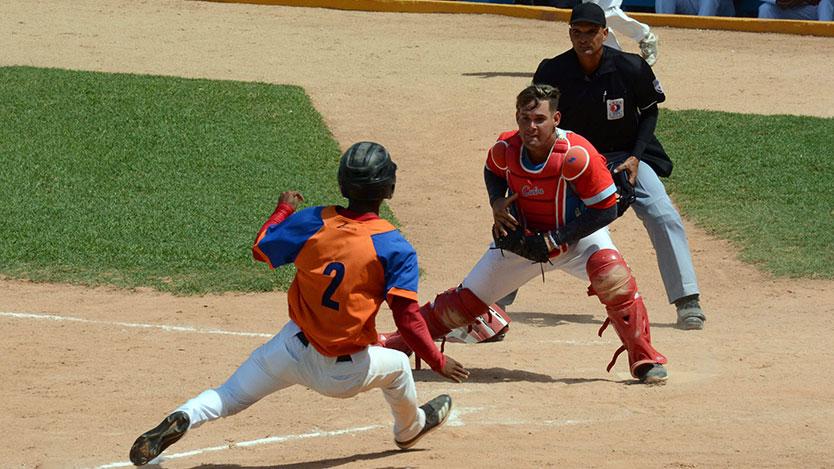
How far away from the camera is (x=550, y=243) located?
23.5 ft

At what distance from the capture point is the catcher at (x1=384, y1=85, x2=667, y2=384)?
7.11 meters

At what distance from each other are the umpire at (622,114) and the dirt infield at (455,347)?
1.42 feet

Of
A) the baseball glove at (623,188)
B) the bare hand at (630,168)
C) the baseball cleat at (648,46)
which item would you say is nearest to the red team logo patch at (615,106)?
the bare hand at (630,168)

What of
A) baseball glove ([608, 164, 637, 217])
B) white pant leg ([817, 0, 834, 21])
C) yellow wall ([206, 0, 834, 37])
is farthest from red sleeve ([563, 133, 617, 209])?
white pant leg ([817, 0, 834, 21])

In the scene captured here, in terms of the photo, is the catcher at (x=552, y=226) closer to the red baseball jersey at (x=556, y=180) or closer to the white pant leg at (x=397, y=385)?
the red baseball jersey at (x=556, y=180)

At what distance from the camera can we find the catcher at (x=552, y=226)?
7.11 m

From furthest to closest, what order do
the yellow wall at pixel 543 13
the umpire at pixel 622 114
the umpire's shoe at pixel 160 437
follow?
1. the yellow wall at pixel 543 13
2. the umpire at pixel 622 114
3. the umpire's shoe at pixel 160 437

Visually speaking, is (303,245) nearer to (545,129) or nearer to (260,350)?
(260,350)

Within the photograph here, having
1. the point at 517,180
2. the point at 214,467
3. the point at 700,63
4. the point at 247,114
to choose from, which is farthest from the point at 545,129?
the point at 700,63

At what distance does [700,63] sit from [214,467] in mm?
12027

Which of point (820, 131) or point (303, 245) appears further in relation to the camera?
point (820, 131)

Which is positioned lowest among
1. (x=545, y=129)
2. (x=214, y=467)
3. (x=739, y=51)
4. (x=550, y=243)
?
(x=739, y=51)

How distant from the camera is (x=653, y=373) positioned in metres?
7.30

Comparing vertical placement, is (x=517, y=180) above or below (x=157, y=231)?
above
